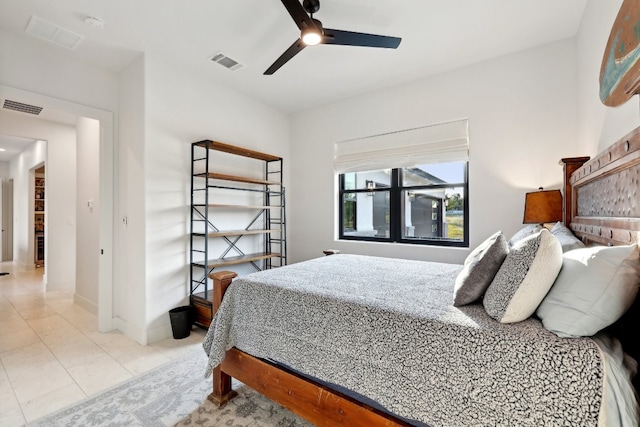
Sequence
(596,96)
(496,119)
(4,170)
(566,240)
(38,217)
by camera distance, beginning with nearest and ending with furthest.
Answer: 1. (566,240)
2. (596,96)
3. (496,119)
4. (38,217)
5. (4,170)

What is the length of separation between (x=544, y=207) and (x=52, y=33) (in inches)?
171

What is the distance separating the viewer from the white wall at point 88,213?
137 inches

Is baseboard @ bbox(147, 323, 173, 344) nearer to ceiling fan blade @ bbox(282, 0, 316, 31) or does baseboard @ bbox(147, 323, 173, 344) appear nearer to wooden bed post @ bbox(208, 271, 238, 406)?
wooden bed post @ bbox(208, 271, 238, 406)

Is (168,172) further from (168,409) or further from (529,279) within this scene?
(529,279)

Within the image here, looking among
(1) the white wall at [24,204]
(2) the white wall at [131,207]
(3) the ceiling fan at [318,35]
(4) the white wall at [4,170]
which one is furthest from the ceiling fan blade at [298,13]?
(4) the white wall at [4,170]

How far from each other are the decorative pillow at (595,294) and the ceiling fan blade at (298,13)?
1851mm

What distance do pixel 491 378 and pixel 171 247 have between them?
2.88 m

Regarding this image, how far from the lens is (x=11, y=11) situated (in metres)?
2.14

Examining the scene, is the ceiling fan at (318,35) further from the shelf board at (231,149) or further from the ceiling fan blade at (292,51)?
the shelf board at (231,149)

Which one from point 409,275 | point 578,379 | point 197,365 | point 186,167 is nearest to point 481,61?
point 409,275

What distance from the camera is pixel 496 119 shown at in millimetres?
2906

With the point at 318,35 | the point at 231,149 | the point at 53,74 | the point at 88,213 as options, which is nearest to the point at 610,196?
the point at 318,35

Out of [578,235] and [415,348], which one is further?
[578,235]

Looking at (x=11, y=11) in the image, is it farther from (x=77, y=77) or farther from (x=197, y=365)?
(x=197, y=365)
